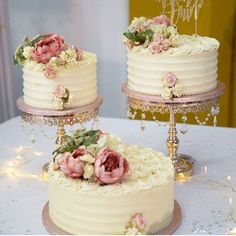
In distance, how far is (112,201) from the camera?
69.1 inches

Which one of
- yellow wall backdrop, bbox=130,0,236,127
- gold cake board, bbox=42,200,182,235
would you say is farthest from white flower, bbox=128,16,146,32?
yellow wall backdrop, bbox=130,0,236,127

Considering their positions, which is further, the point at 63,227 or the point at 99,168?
the point at 63,227

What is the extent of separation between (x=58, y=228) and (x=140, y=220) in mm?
305

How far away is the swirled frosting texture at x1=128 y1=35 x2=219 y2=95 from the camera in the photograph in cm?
240

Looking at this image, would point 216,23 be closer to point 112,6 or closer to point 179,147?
point 112,6

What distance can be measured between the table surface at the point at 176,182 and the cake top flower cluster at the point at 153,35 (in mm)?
605

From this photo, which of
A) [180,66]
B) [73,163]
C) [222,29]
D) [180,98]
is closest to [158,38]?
[180,66]

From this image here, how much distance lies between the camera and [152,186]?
1804 mm

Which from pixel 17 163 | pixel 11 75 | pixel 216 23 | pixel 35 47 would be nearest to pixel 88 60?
pixel 35 47

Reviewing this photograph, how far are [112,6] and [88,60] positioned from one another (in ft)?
6.47

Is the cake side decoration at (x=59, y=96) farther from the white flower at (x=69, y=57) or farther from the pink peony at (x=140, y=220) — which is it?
the pink peony at (x=140, y=220)

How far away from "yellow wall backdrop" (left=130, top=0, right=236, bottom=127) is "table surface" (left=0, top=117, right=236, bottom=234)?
1.14 m

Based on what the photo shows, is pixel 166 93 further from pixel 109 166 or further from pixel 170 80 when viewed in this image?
pixel 109 166

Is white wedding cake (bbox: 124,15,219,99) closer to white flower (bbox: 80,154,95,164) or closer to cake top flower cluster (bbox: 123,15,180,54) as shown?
cake top flower cluster (bbox: 123,15,180,54)
